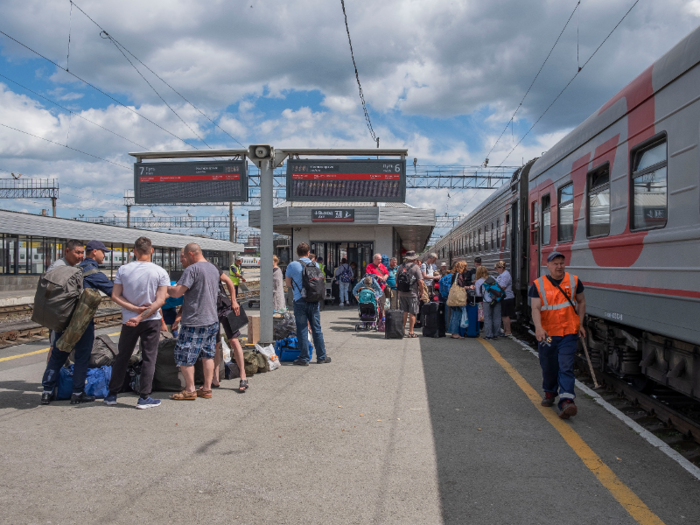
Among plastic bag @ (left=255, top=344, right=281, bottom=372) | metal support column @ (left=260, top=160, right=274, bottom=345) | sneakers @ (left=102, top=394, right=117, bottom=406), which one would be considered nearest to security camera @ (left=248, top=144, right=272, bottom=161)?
metal support column @ (left=260, top=160, right=274, bottom=345)

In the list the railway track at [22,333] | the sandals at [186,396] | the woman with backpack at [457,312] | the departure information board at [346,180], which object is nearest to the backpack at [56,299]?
the sandals at [186,396]

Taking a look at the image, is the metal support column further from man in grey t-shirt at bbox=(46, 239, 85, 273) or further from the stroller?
the stroller

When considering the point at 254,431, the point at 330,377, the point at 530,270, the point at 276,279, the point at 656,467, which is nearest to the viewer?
the point at 656,467

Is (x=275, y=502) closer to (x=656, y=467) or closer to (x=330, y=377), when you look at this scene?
(x=656, y=467)

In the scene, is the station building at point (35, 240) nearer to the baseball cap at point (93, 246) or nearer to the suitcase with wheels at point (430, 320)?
the suitcase with wheels at point (430, 320)

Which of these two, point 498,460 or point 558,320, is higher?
point 558,320

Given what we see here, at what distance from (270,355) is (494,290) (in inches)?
192

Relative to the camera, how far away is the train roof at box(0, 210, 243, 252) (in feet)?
77.1

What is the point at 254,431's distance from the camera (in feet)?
16.4

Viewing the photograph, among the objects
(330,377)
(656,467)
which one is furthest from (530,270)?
(656,467)

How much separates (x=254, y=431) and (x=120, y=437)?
3.60 feet

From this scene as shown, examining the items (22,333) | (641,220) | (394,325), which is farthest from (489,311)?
(22,333)

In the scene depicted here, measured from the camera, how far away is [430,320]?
11.2 metres

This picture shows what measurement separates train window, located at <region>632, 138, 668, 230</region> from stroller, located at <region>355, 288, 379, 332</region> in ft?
22.6
